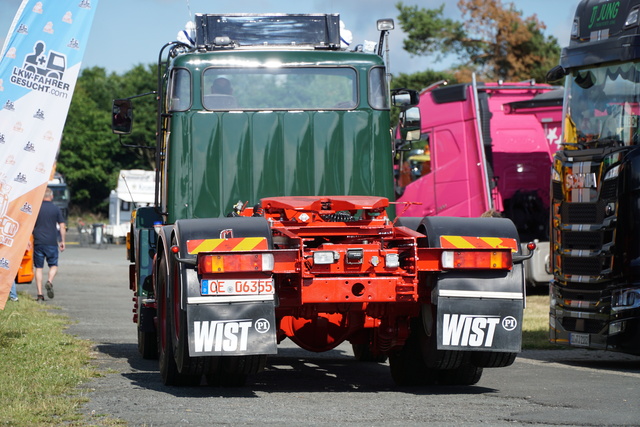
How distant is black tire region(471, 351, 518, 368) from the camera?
902 cm

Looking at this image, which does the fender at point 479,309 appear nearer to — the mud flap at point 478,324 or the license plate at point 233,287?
the mud flap at point 478,324

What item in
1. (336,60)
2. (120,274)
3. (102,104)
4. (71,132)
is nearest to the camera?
(336,60)

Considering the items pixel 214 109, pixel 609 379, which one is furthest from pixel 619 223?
pixel 214 109

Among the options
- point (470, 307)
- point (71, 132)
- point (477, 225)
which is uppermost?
point (71, 132)

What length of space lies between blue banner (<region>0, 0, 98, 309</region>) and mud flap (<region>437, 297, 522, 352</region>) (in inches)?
151

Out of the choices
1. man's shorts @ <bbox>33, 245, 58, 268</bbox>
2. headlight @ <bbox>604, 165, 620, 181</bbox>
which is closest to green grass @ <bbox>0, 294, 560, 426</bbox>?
man's shorts @ <bbox>33, 245, 58, 268</bbox>

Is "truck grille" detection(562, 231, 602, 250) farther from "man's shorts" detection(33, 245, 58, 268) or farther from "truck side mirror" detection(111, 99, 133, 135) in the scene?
"man's shorts" detection(33, 245, 58, 268)

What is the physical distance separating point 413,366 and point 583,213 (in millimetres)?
3017

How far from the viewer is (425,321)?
30.2ft

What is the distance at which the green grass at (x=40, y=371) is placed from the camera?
24.9 feet

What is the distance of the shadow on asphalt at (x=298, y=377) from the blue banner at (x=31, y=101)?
1.49m

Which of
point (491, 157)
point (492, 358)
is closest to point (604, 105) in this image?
point (492, 358)

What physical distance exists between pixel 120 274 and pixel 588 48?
18826mm

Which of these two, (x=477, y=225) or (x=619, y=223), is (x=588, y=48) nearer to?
(x=619, y=223)
